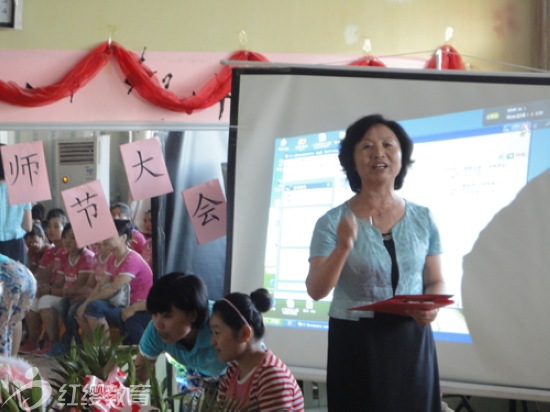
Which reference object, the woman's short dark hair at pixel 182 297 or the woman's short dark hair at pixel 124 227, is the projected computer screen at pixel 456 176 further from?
the woman's short dark hair at pixel 124 227

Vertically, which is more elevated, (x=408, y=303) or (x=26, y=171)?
(x=26, y=171)

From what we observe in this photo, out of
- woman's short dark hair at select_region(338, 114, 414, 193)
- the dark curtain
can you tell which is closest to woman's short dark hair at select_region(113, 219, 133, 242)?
the dark curtain

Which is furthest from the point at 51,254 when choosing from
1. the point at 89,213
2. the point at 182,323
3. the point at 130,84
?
the point at 182,323

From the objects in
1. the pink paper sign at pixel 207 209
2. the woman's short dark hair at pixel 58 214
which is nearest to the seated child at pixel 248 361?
the pink paper sign at pixel 207 209

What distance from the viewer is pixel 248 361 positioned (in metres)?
1.88

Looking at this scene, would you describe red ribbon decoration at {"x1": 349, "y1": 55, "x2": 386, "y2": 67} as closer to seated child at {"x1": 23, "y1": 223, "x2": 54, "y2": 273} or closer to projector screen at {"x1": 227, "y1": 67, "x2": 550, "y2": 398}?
projector screen at {"x1": 227, "y1": 67, "x2": 550, "y2": 398}

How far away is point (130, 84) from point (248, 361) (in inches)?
76.2

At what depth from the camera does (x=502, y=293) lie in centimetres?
219

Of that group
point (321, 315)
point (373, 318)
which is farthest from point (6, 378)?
point (321, 315)

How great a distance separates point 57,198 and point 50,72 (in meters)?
0.61

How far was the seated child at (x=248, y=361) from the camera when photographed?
1773 mm

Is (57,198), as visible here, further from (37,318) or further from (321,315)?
(321,315)

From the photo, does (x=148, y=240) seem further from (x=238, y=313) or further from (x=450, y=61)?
(x=450, y=61)

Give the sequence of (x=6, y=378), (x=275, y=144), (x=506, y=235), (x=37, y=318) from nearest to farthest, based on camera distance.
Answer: (x=6, y=378) → (x=506, y=235) → (x=275, y=144) → (x=37, y=318)
